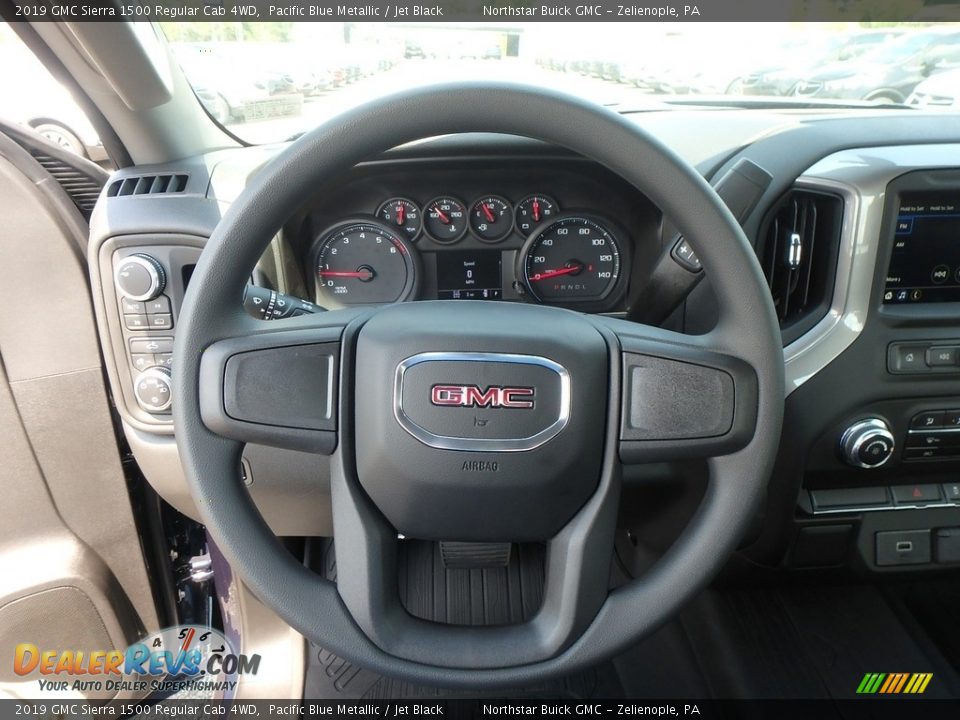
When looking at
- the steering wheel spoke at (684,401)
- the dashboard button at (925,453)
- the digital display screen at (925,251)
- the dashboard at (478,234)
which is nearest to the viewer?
the steering wheel spoke at (684,401)

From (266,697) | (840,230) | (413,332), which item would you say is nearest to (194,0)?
(413,332)

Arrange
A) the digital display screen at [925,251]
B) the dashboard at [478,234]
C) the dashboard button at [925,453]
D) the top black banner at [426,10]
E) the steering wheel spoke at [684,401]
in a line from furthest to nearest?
1. the dashboard at [478,234]
2. the dashboard button at [925,453]
3. the digital display screen at [925,251]
4. the top black banner at [426,10]
5. the steering wheel spoke at [684,401]

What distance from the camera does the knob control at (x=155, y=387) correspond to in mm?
1326

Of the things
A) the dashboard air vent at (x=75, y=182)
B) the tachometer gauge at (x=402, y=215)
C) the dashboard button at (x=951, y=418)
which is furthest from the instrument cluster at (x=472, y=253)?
the dashboard button at (x=951, y=418)

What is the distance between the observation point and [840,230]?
1.29 metres

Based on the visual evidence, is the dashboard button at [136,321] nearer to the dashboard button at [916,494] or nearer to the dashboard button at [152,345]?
the dashboard button at [152,345]

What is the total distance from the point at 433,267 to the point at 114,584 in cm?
109

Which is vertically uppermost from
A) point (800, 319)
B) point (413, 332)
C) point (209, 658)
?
point (413, 332)

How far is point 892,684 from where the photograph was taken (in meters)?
1.48

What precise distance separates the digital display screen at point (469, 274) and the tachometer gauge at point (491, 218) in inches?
1.7

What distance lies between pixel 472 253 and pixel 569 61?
486 mm

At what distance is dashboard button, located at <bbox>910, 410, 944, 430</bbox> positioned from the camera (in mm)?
1370

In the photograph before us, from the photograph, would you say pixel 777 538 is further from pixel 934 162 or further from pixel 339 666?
pixel 339 666

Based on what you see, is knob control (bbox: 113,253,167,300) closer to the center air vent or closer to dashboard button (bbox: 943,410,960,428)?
the center air vent
